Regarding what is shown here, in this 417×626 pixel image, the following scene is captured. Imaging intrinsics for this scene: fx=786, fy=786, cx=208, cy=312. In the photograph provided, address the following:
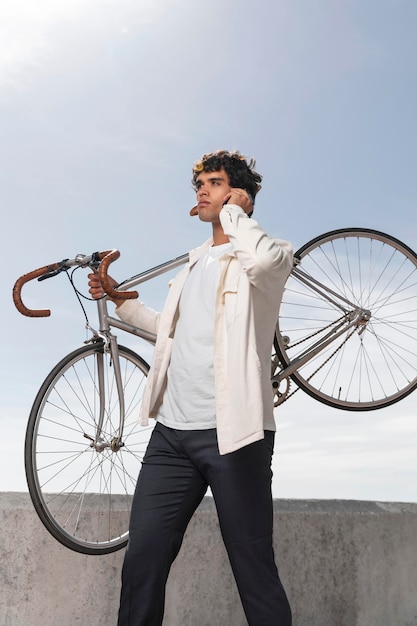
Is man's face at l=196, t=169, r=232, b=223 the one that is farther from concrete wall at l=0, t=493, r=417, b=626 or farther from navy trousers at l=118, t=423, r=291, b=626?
concrete wall at l=0, t=493, r=417, b=626

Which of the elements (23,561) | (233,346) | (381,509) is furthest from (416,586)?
(233,346)

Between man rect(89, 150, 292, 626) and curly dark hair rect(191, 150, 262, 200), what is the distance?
0.15m

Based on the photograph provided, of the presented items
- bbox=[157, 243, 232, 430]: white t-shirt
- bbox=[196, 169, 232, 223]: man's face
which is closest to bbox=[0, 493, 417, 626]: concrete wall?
bbox=[157, 243, 232, 430]: white t-shirt

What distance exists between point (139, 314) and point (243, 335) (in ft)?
2.69

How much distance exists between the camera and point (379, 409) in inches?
170

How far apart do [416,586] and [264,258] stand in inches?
104

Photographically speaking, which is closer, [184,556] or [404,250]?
[184,556]

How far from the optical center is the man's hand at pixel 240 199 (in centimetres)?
276

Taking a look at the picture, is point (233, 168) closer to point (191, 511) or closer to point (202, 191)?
point (202, 191)

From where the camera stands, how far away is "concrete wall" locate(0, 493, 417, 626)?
3.70m

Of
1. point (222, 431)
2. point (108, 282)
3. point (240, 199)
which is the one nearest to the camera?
point (222, 431)

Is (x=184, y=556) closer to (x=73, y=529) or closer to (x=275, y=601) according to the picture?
(x=73, y=529)

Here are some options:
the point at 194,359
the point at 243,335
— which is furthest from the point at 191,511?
the point at 243,335

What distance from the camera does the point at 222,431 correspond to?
2420 mm
